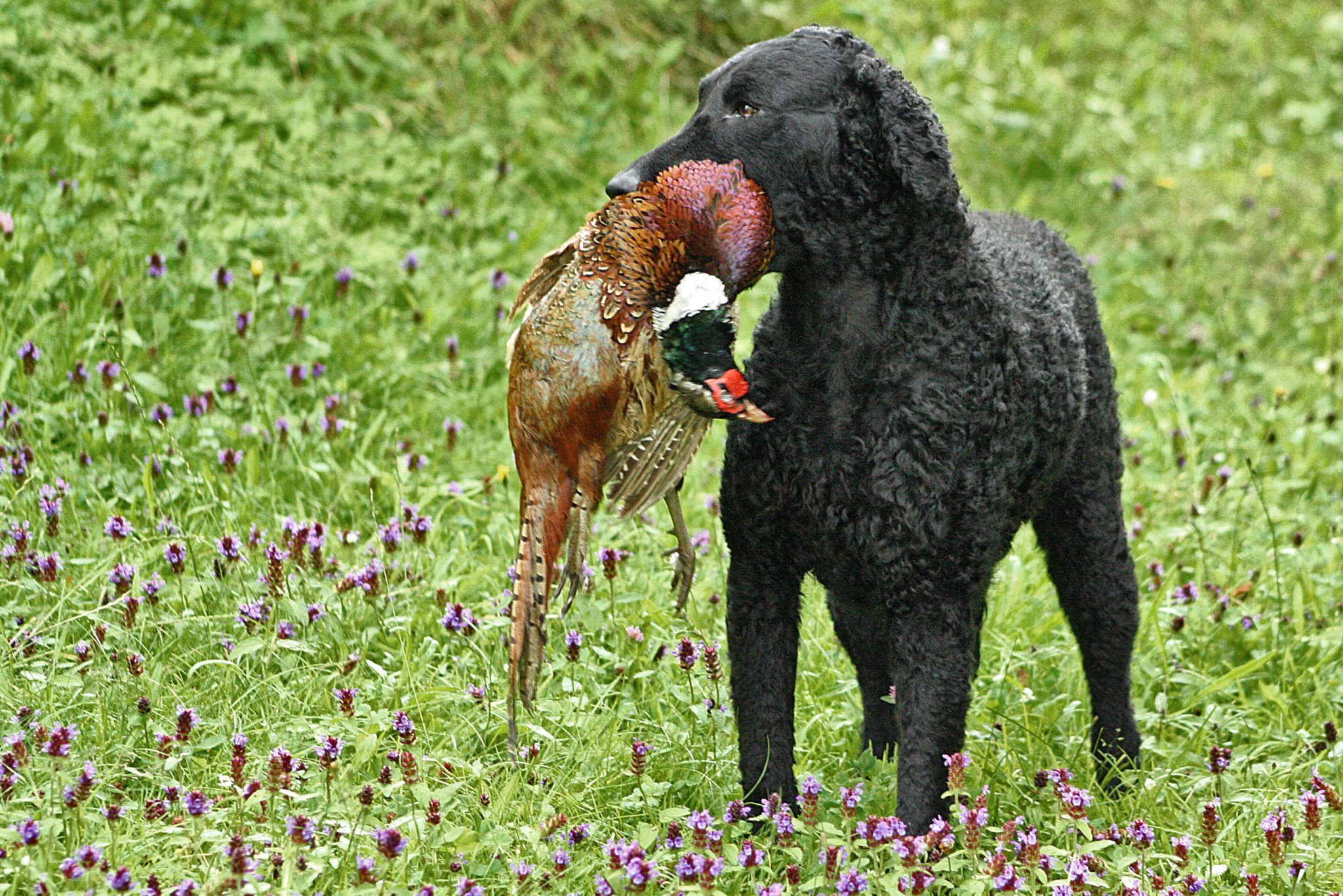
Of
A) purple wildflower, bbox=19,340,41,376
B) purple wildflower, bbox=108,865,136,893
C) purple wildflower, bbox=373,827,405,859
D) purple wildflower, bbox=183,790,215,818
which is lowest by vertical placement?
purple wildflower, bbox=108,865,136,893

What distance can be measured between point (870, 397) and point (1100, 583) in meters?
1.09

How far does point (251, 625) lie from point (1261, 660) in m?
2.56

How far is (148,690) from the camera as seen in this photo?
3.21 m

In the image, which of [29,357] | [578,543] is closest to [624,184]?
[578,543]

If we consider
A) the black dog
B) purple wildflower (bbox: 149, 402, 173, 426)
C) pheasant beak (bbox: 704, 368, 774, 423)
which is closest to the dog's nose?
the black dog

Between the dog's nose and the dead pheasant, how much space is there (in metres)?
0.03

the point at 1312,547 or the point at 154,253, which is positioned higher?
the point at 154,253

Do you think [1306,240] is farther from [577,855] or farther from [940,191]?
[577,855]

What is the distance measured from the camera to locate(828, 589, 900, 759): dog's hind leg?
3.36 meters

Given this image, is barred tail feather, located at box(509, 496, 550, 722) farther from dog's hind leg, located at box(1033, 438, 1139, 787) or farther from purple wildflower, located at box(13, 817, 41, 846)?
dog's hind leg, located at box(1033, 438, 1139, 787)

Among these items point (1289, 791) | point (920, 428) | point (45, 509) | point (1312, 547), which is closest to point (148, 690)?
point (45, 509)

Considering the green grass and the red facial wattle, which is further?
the green grass

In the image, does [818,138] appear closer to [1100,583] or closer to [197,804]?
[1100,583]

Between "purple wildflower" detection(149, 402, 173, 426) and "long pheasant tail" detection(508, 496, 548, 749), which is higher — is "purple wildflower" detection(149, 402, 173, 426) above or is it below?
above
